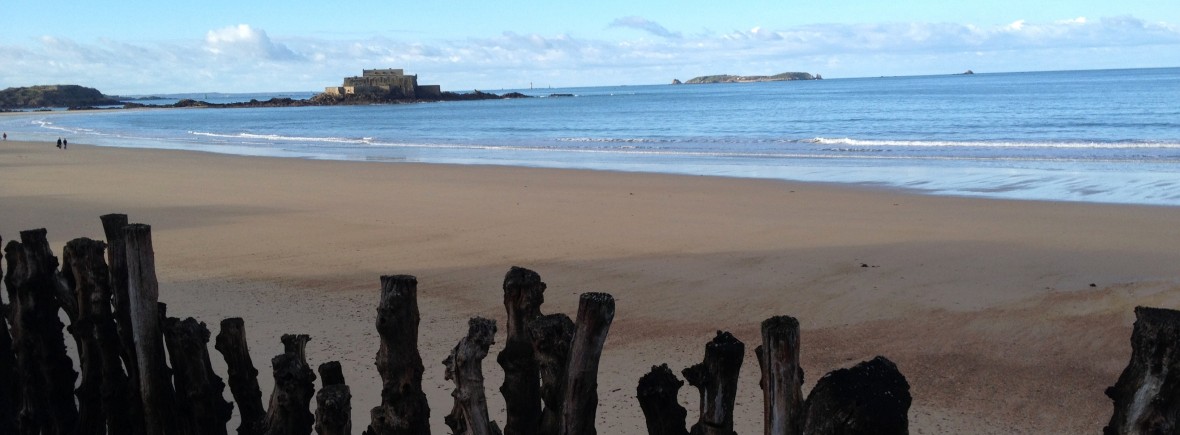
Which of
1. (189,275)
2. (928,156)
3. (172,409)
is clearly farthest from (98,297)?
(928,156)

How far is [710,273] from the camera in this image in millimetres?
9289

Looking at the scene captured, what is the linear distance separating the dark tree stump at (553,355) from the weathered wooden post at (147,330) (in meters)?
1.74

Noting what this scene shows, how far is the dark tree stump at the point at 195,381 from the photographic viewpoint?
3.93 metres

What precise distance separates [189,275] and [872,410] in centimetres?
888

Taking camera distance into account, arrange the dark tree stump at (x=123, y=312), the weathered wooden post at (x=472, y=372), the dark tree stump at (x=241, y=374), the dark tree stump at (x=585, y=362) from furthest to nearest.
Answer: the dark tree stump at (x=123, y=312) < the dark tree stump at (x=241, y=374) < the weathered wooden post at (x=472, y=372) < the dark tree stump at (x=585, y=362)

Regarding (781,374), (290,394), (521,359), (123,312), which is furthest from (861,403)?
(123,312)

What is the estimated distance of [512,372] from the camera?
11.6 ft

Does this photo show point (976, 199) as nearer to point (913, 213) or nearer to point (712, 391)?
point (913, 213)

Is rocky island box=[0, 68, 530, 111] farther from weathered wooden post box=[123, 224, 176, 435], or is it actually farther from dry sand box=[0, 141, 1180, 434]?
weathered wooden post box=[123, 224, 176, 435]

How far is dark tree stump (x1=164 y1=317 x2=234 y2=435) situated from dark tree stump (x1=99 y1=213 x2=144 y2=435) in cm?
27

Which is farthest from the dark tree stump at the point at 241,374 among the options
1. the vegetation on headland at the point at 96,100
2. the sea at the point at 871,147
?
the vegetation on headland at the point at 96,100

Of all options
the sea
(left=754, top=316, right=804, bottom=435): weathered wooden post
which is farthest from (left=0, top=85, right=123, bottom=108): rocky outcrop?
(left=754, top=316, right=804, bottom=435): weathered wooden post

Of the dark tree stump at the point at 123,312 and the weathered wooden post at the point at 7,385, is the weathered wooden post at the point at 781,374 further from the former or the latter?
the weathered wooden post at the point at 7,385

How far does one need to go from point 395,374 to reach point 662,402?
0.97 metres
